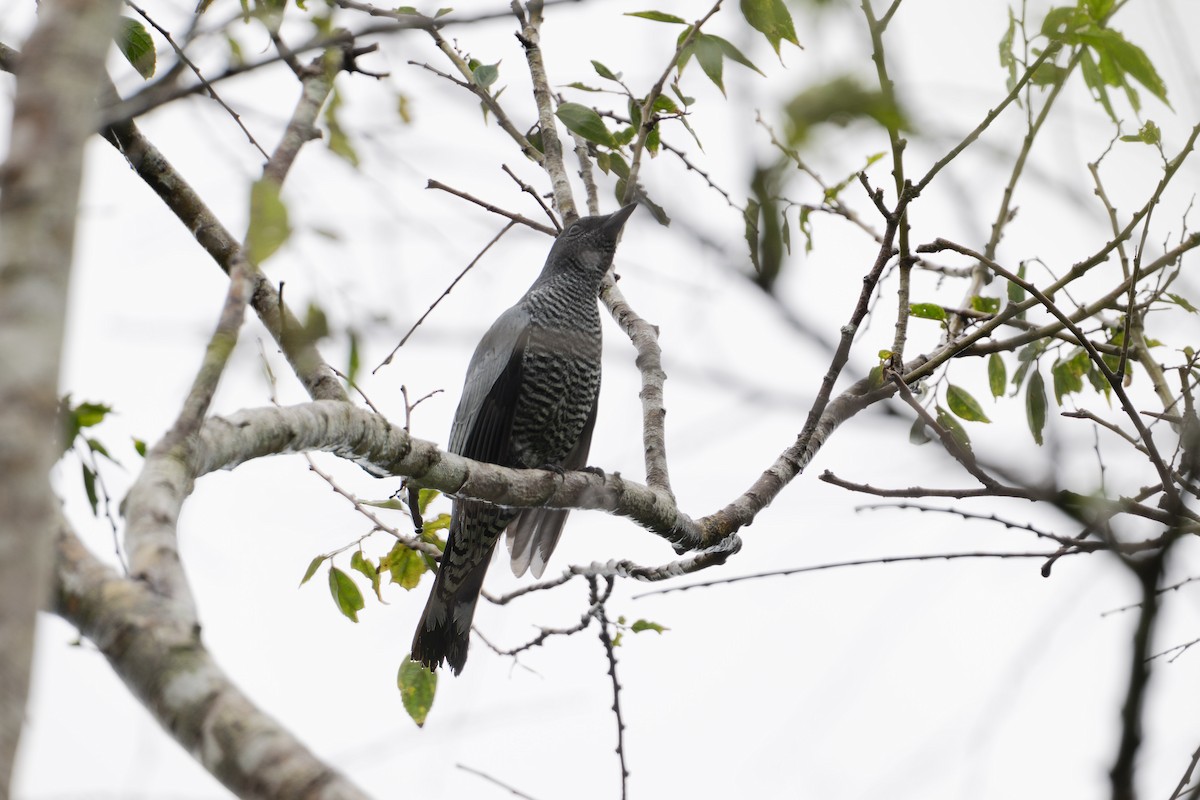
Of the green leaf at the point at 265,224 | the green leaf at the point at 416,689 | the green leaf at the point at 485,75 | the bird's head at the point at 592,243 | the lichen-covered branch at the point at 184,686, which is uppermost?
the bird's head at the point at 592,243

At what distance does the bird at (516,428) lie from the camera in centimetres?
478

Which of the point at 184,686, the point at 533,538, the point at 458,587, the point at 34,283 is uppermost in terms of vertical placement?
the point at 533,538

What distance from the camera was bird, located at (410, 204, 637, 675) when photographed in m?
4.78

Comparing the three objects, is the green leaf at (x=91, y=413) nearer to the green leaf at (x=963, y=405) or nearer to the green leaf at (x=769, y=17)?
the green leaf at (x=769, y=17)

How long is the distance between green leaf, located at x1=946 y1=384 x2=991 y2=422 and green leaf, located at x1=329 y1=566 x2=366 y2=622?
6.92 feet

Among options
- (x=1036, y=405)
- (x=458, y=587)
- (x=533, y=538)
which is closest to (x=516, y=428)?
(x=533, y=538)

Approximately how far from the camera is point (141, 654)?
1396mm

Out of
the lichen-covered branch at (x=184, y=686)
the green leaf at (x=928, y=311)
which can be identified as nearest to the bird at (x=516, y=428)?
the green leaf at (x=928, y=311)

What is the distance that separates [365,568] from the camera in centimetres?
366

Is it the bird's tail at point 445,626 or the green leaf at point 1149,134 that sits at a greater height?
the green leaf at point 1149,134

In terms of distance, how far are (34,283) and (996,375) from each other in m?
3.34

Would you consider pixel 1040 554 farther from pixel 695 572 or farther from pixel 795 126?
pixel 795 126

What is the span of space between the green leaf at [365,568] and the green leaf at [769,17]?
216 cm

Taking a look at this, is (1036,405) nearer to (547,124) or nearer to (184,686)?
(547,124)
